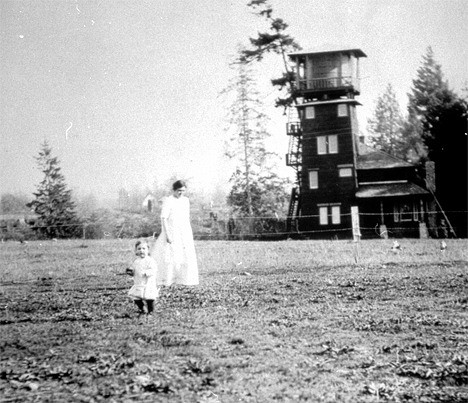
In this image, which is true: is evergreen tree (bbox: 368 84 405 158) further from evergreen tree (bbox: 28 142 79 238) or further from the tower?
evergreen tree (bbox: 28 142 79 238)

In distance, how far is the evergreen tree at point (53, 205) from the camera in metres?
44.0

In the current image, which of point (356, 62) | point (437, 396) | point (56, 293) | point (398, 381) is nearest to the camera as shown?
point (437, 396)

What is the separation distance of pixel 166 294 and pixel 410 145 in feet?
207

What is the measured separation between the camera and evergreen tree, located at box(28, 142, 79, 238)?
144ft

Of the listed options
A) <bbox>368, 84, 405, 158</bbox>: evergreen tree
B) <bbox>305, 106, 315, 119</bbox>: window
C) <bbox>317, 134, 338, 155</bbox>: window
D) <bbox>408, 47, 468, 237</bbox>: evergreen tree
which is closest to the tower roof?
<bbox>305, 106, 315, 119</bbox>: window

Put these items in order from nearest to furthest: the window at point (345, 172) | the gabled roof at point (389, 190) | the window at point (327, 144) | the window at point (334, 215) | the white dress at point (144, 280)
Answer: the white dress at point (144, 280) → the gabled roof at point (389, 190) → the window at point (334, 215) → the window at point (345, 172) → the window at point (327, 144)

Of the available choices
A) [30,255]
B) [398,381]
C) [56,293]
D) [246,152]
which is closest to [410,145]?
[246,152]

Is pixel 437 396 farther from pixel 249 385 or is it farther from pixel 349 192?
pixel 349 192

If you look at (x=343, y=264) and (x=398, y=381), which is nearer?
(x=398, y=381)

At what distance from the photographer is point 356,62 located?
4741 cm

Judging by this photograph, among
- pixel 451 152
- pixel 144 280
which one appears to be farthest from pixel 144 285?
pixel 451 152

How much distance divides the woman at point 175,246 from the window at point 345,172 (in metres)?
36.3

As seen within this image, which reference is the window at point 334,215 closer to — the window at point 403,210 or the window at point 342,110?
the window at point 403,210

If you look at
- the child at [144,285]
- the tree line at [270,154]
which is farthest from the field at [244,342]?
the tree line at [270,154]
